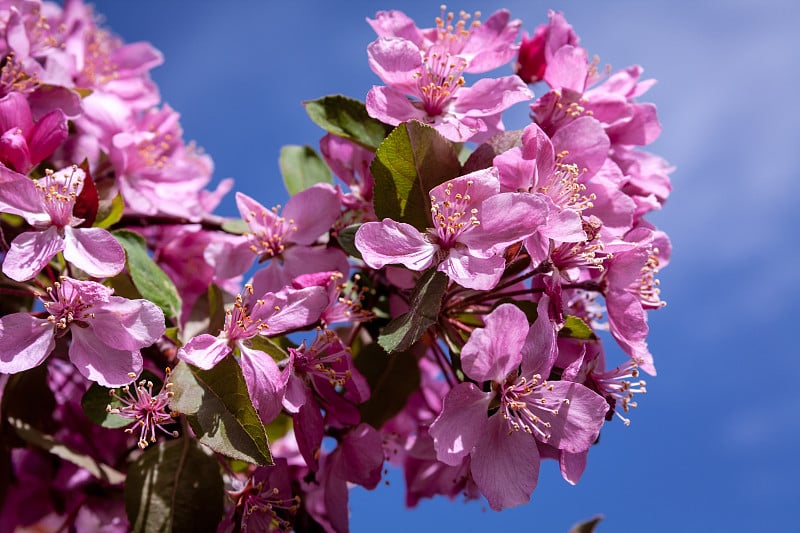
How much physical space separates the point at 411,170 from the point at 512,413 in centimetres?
41

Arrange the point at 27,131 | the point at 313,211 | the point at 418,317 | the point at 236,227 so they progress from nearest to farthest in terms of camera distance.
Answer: the point at 418,317 < the point at 27,131 < the point at 313,211 < the point at 236,227

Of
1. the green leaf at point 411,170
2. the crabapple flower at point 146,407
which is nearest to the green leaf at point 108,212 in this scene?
the crabapple flower at point 146,407

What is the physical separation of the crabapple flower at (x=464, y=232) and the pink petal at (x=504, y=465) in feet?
0.79

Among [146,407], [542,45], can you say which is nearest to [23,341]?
[146,407]

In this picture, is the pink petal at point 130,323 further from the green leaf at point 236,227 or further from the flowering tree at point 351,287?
the green leaf at point 236,227

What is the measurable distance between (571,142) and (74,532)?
1.35 meters

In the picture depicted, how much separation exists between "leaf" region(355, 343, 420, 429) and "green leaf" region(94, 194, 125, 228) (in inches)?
21.7

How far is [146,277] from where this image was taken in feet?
4.62

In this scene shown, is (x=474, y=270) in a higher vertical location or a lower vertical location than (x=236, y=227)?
higher

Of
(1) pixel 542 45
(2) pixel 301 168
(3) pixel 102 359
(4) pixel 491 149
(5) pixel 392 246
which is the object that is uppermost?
(1) pixel 542 45

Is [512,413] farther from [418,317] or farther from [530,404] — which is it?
[418,317]

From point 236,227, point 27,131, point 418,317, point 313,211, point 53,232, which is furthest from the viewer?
point 236,227

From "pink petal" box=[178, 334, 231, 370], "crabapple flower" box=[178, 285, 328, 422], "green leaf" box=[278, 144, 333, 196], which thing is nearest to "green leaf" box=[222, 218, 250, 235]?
"green leaf" box=[278, 144, 333, 196]

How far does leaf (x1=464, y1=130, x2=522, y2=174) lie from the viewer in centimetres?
129
